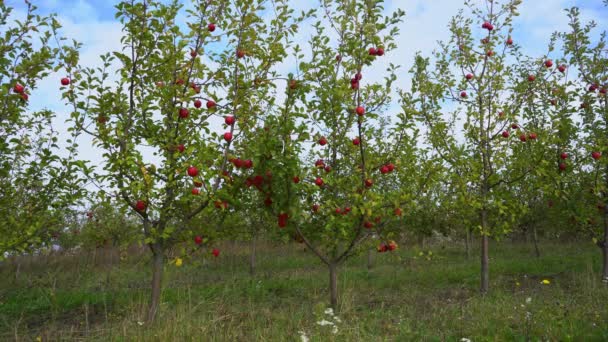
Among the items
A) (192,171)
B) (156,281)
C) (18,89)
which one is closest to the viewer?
(192,171)

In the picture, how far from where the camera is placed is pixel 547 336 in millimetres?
4125

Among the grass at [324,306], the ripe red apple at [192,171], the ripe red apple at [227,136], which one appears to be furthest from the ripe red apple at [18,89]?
the grass at [324,306]

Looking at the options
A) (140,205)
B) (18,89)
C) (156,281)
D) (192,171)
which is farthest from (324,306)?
(18,89)

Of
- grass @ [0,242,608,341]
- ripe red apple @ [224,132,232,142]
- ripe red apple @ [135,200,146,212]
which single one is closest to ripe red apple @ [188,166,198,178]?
ripe red apple @ [224,132,232,142]

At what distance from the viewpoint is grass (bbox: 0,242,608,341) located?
167 inches

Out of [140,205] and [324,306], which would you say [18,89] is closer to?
[140,205]

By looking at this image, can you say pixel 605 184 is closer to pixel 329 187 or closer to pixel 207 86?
pixel 329 187

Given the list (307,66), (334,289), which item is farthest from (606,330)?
(307,66)

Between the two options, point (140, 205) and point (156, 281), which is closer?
point (140, 205)

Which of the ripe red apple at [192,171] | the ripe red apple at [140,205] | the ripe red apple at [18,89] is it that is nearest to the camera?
the ripe red apple at [192,171]

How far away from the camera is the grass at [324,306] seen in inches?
167

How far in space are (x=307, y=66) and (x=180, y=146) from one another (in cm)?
170

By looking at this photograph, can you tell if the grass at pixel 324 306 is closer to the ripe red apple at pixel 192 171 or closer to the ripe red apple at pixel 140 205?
the ripe red apple at pixel 140 205

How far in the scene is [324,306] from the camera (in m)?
4.60
